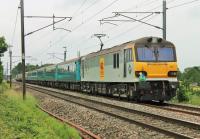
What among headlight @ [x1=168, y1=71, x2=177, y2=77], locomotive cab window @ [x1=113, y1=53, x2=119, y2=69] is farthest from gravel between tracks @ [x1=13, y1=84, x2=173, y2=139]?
locomotive cab window @ [x1=113, y1=53, x2=119, y2=69]

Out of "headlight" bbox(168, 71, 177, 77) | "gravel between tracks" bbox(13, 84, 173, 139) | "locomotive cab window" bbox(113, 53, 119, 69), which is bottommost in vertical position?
"gravel between tracks" bbox(13, 84, 173, 139)

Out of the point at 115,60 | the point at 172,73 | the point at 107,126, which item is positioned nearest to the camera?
the point at 107,126

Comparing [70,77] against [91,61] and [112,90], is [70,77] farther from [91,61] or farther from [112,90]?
[112,90]

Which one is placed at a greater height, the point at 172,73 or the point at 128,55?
the point at 128,55

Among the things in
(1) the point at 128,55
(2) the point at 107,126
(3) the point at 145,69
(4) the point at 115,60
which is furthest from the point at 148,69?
(2) the point at 107,126

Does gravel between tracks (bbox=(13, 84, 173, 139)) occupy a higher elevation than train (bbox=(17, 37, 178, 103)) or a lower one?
lower

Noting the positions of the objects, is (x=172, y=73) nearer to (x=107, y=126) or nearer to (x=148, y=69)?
(x=148, y=69)

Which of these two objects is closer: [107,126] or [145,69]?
[107,126]

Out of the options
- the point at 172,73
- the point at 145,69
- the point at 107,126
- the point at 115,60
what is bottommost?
the point at 107,126

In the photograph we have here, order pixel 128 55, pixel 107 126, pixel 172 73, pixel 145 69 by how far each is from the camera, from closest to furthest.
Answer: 1. pixel 107 126
2. pixel 145 69
3. pixel 172 73
4. pixel 128 55

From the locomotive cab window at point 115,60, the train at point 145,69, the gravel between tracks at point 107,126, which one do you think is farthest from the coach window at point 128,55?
the gravel between tracks at point 107,126

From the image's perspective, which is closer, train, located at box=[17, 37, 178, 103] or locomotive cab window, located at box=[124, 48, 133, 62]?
train, located at box=[17, 37, 178, 103]

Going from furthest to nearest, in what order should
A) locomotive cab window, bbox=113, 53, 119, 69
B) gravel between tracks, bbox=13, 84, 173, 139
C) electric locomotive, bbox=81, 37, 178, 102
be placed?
locomotive cab window, bbox=113, 53, 119, 69 < electric locomotive, bbox=81, 37, 178, 102 < gravel between tracks, bbox=13, 84, 173, 139

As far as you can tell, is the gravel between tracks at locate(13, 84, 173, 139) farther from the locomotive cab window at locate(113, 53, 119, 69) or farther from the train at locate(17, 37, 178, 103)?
the locomotive cab window at locate(113, 53, 119, 69)
